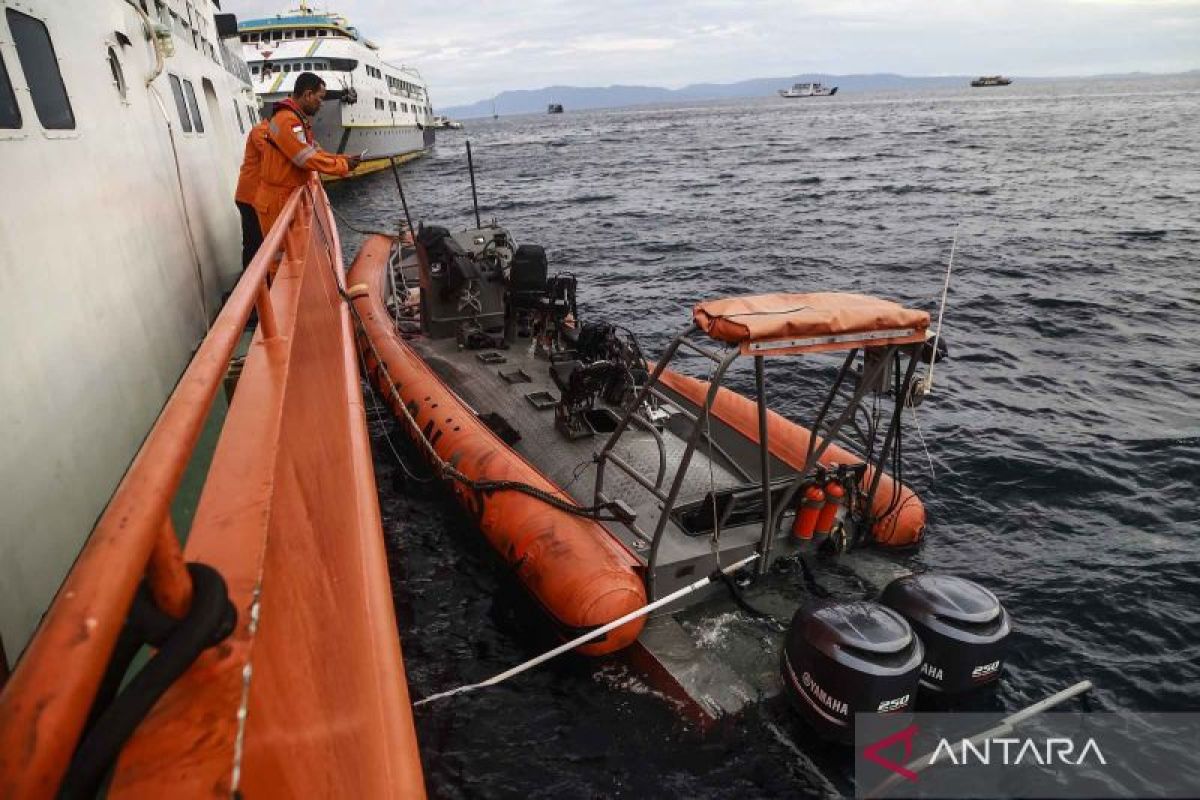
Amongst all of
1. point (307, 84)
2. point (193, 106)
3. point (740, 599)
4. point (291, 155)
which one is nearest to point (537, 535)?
point (740, 599)

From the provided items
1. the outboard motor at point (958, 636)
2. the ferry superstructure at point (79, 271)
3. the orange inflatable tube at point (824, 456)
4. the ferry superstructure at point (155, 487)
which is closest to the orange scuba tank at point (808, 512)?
the orange inflatable tube at point (824, 456)

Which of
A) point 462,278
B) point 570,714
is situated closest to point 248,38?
point 462,278

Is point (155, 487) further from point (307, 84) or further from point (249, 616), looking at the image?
point (307, 84)

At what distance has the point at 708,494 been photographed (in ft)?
17.6

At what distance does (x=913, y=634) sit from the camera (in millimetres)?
4133

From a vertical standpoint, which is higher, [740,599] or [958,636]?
[958,636]

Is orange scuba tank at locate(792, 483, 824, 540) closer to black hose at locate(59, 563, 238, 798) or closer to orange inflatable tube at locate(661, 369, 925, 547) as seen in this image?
orange inflatable tube at locate(661, 369, 925, 547)

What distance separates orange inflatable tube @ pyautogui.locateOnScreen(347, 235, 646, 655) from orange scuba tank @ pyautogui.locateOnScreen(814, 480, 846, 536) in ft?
5.24

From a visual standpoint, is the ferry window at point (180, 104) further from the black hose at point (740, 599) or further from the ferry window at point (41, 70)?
the black hose at point (740, 599)

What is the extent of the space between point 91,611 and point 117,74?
675cm

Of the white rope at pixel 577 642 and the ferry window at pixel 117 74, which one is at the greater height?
the ferry window at pixel 117 74

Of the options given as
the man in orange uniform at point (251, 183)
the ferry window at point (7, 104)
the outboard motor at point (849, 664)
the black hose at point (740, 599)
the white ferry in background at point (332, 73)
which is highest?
the white ferry in background at point (332, 73)

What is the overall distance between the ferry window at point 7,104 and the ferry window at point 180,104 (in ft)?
18.1

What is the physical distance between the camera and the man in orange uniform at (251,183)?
761cm
